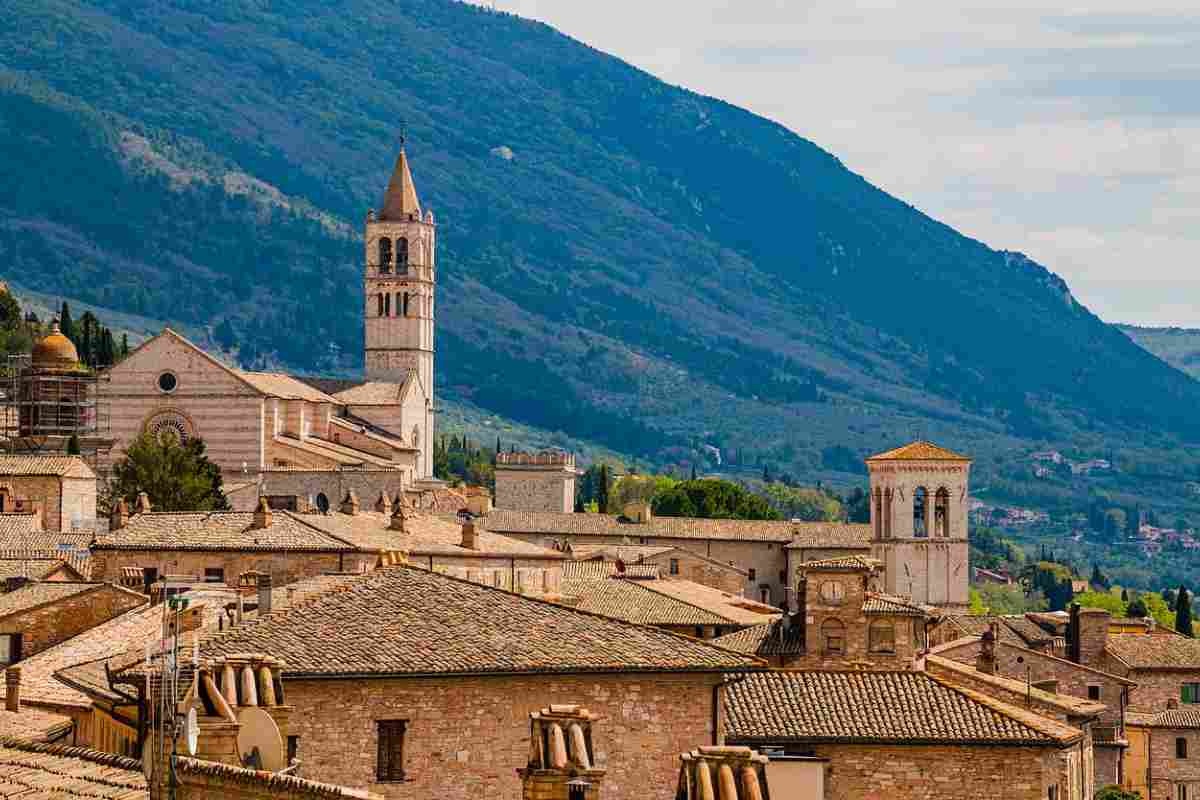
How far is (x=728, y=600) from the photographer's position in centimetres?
9388

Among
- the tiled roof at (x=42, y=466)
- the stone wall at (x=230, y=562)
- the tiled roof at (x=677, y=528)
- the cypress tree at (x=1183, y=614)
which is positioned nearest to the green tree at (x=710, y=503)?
the tiled roof at (x=677, y=528)

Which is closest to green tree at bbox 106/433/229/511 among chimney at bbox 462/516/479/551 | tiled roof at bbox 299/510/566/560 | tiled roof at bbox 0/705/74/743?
tiled roof at bbox 299/510/566/560

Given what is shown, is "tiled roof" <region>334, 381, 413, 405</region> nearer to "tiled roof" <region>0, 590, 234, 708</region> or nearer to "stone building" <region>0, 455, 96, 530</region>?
"stone building" <region>0, 455, 96, 530</region>

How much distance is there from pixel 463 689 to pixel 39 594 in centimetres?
2582

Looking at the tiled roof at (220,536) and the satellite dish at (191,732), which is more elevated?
the tiled roof at (220,536)

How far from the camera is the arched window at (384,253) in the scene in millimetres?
188625

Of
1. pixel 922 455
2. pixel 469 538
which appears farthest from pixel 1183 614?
pixel 469 538

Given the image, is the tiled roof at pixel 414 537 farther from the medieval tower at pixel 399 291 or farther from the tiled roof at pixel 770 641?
the medieval tower at pixel 399 291

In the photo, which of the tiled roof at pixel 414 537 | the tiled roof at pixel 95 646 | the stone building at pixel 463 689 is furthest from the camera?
the tiled roof at pixel 414 537

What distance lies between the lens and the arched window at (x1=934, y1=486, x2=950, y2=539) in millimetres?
144250

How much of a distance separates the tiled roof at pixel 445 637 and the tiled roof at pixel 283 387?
106731 millimetres

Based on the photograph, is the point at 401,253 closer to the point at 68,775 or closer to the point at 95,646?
the point at 95,646

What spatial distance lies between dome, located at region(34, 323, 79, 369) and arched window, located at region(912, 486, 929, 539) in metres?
41.4

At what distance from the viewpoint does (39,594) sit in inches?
2213
